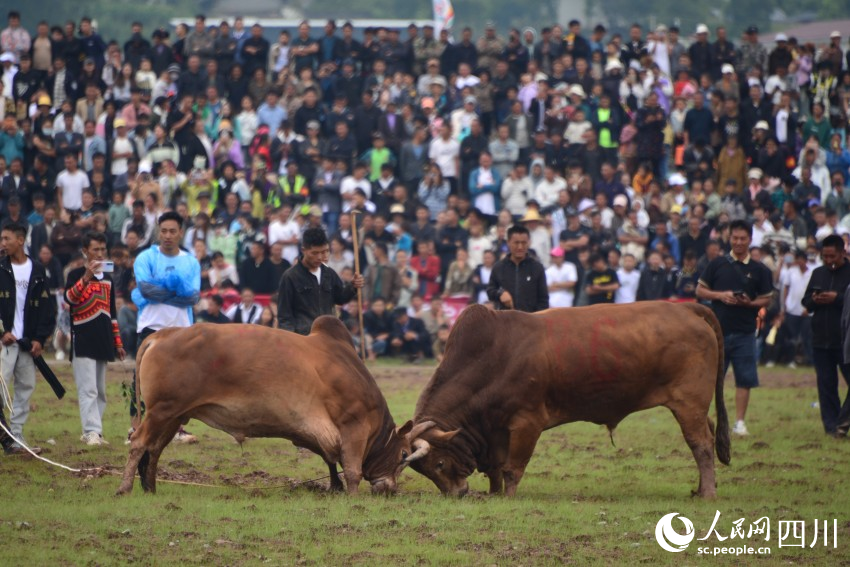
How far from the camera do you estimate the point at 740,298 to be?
14148 millimetres

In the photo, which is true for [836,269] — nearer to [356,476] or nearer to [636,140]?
[356,476]

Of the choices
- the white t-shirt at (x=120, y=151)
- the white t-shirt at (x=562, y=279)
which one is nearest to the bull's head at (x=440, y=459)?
the white t-shirt at (x=562, y=279)

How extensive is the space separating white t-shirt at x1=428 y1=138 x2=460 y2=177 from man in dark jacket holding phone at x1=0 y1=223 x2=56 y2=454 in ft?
42.5

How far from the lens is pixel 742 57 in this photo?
27.5 m

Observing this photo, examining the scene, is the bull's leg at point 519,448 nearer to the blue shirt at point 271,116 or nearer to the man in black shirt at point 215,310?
the man in black shirt at point 215,310

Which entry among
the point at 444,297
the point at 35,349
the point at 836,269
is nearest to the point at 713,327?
the point at 836,269

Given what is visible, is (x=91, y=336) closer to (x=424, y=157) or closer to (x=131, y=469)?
(x=131, y=469)

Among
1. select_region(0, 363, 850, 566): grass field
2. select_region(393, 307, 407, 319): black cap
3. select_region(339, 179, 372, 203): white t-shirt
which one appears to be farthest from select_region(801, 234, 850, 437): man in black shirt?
select_region(339, 179, 372, 203): white t-shirt

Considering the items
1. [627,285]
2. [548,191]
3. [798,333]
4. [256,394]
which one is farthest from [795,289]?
[256,394]

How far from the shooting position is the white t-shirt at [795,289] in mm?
21281

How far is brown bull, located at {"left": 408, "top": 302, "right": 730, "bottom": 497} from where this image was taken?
1109cm

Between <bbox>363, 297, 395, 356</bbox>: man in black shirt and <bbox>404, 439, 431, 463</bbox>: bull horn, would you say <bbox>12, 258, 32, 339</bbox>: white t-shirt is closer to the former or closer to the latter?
<bbox>404, 439, 431, 463</bbox>: bull horn

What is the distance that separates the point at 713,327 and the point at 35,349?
653 centimetres

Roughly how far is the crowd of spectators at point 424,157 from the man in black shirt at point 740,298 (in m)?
7.21
